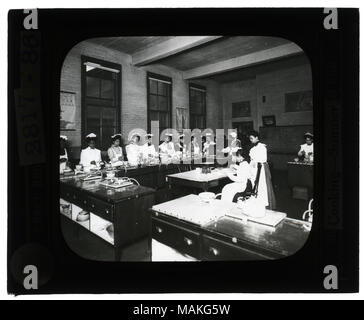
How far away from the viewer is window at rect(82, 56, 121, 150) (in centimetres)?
382

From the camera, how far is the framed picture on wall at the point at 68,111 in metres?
3.61

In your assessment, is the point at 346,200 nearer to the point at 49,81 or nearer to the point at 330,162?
the point at 330,162

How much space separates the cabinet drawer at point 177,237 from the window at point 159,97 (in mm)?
3658

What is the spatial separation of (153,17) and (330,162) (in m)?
1.32

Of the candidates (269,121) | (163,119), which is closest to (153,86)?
(163,119)

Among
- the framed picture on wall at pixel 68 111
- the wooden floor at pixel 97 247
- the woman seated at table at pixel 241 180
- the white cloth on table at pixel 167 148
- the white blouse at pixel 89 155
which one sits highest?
the framed picture on wall at pixel 68 111

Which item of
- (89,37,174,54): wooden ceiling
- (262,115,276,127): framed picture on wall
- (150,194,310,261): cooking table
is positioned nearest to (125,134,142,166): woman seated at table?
(89,37,174,54): wooden ceiling

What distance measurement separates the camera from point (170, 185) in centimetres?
322

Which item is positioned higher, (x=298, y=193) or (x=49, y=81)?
(x=49, y=81)

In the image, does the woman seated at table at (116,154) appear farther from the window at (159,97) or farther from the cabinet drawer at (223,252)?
the cabinet drawer at (223,252)

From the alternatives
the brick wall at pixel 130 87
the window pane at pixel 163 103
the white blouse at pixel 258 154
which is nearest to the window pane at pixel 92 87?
the brick wall at pixel 130 87

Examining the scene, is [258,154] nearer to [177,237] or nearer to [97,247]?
[177,237]

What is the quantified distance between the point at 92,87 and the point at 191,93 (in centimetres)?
204
